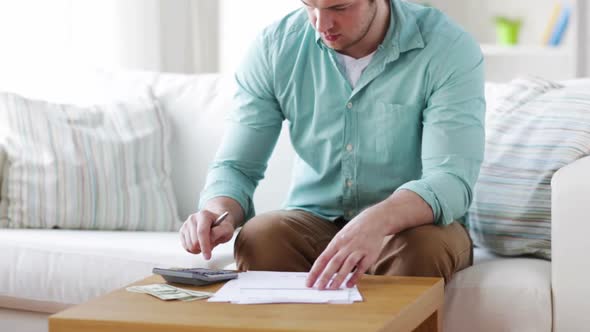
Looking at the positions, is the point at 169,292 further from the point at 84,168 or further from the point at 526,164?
the point at 84,168

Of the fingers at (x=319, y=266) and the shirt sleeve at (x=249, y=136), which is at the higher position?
the shirt sleeve at (x=249, y=136)

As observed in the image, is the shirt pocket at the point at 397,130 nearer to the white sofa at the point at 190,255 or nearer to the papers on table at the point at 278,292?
the white sofa at the point at 190,255

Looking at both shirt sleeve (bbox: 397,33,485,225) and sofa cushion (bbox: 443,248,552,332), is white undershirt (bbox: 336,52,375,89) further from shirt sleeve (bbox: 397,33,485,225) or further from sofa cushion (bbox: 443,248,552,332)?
sofa cushion (bbox: 443,248,552,332)

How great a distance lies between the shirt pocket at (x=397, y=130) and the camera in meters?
1.97

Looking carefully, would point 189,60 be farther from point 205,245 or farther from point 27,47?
point 205,245

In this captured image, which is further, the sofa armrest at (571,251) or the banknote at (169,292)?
the sofa armrest at (571,251)

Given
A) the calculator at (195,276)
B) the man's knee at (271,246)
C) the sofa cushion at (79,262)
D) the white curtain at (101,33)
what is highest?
the white curtain at (101,33)

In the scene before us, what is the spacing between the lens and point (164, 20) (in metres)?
4.00

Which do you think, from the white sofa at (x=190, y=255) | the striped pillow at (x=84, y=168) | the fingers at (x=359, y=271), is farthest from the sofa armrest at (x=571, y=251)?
the striped pillow at (x=84, y=168)

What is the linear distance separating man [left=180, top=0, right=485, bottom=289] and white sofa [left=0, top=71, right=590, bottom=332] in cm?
11

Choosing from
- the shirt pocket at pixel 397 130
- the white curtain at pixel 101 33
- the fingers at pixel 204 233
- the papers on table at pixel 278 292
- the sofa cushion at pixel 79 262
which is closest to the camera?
the papers on table at pixel 278 292

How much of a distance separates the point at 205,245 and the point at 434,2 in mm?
3236

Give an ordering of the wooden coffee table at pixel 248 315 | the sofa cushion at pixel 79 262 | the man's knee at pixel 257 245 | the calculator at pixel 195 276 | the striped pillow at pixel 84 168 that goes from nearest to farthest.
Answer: the wooden coffee table at pixel 248 315 < the calculator at pixel 195 276 < the man's knee at pixel 257 245 < the sofa cushion at pixel 79 262 < the striped pillow at pixel 84 168

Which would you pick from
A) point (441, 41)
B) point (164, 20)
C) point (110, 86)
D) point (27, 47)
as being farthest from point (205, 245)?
point (164, 20)
